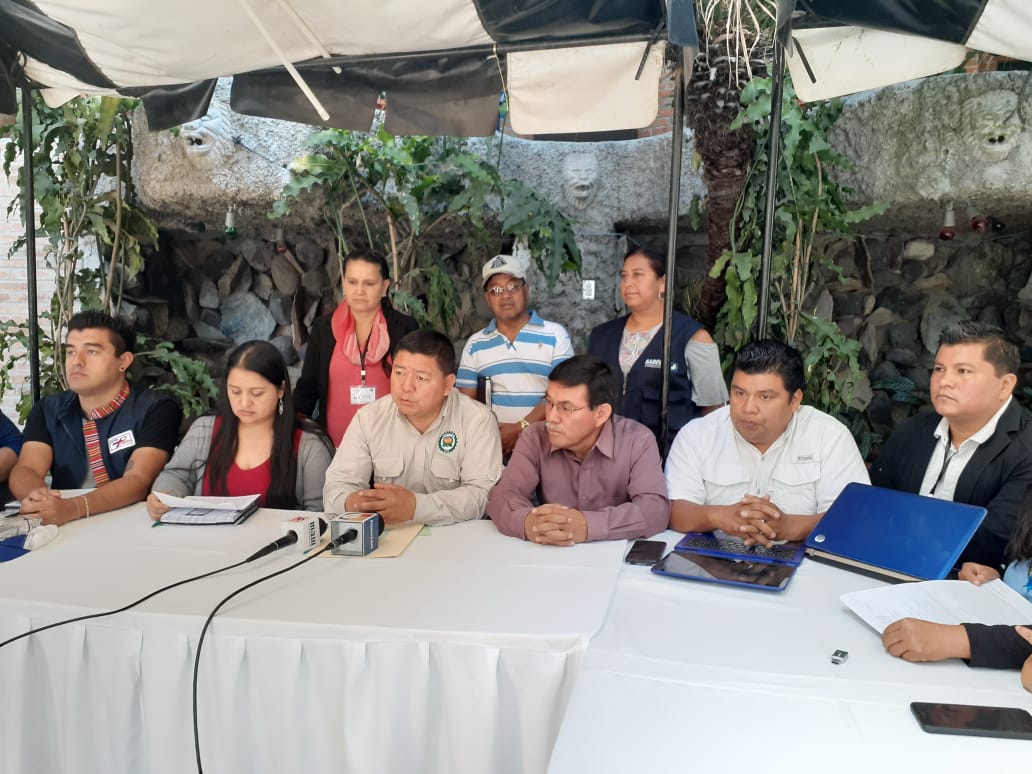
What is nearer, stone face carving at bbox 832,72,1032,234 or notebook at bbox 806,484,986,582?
notebook at bbox 806,484,986,582

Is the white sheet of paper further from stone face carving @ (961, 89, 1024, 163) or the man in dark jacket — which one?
stone face carving @ (961, 89, 1024, 163)

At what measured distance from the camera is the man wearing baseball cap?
2959 millimetres

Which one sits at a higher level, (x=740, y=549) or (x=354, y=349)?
(x=354, y=349)

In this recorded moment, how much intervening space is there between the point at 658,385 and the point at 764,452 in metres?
0.70

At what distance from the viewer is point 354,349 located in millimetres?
2850

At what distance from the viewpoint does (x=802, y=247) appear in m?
3.56

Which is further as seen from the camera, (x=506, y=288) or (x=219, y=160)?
(x=219, y=160)

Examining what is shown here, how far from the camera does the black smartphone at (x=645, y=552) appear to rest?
1742 mm

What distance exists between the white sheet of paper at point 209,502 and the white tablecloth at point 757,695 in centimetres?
122

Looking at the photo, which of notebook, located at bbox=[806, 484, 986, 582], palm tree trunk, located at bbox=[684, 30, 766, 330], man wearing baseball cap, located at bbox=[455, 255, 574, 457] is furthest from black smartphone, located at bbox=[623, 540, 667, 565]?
palm tree trunk, located at bbox=[684, 30, 766, 330]

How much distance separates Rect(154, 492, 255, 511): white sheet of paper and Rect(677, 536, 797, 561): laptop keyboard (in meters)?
1.28

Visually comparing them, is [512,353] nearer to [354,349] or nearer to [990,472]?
[354,349]

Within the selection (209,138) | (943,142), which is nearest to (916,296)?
(943,142)

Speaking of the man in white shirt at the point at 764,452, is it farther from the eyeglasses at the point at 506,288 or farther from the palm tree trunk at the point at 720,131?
the palm tree trunk at the point at 720,131
